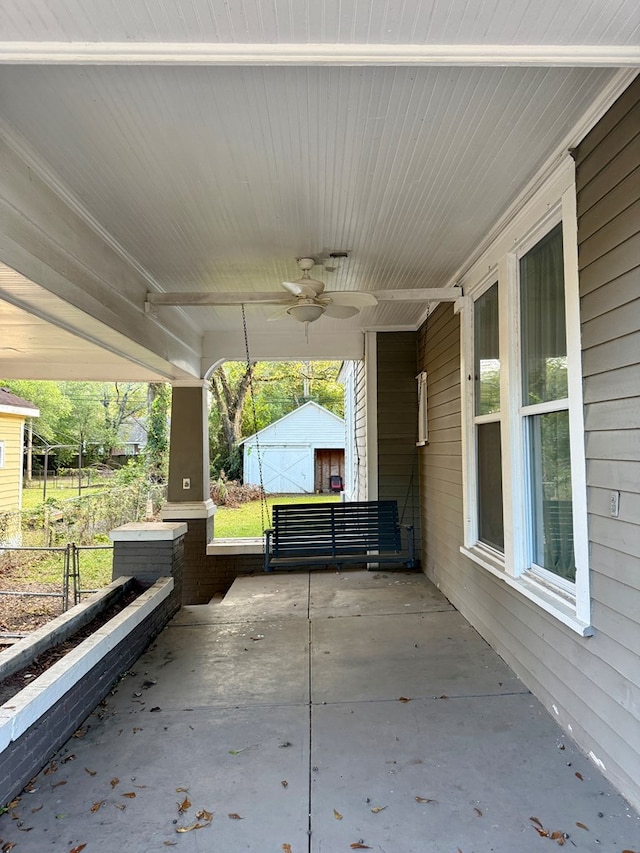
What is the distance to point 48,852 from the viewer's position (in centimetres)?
166

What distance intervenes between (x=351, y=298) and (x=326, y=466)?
1367 centimetres

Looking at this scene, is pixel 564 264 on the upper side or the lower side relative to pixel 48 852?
upper

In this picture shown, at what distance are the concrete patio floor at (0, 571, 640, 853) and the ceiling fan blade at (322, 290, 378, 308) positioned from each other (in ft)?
7.90

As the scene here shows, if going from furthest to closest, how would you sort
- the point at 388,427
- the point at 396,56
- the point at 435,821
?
1. the point at 388,427
2. the point at 435,821
3. the point at 396,56

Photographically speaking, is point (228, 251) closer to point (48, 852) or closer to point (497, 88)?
point (497, 88)

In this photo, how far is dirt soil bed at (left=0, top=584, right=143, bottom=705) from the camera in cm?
239

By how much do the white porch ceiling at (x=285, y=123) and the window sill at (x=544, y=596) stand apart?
6.79ft

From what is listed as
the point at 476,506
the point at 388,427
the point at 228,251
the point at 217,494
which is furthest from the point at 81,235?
the point at 217,494

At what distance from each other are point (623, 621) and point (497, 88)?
2.14 metres

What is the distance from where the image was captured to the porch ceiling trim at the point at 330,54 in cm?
141

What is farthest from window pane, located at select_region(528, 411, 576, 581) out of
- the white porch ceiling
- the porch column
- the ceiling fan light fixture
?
the porch column

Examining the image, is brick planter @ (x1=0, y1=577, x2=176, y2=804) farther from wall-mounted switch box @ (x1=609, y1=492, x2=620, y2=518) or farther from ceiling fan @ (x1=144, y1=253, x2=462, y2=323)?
wall-mounted switch box @ (x1=609, y1=492, x2=620, y2=518)

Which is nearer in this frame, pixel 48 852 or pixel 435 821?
pixel 48 852

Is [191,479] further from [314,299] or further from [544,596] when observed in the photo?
[544,596]
